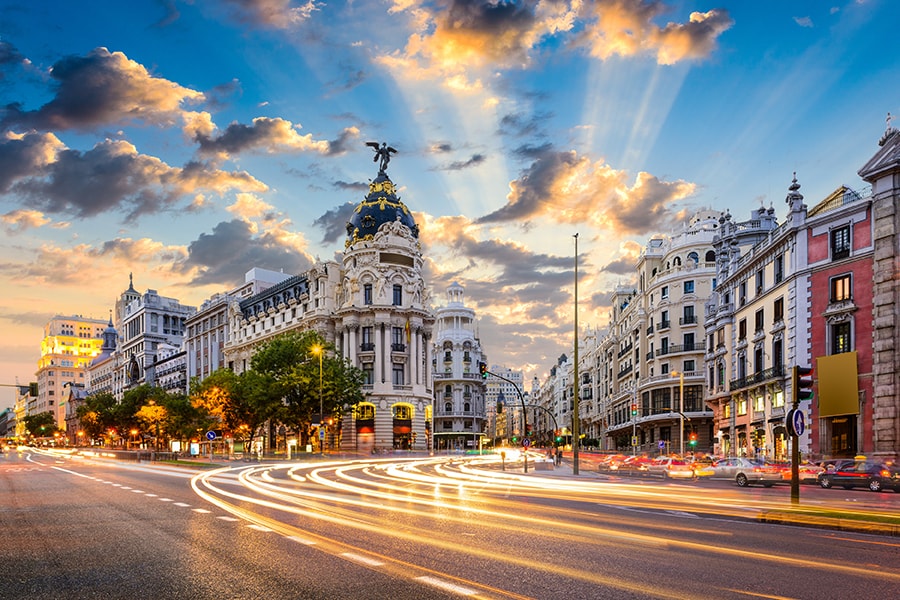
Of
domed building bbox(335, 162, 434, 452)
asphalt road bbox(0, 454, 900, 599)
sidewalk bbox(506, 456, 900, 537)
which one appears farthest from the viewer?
domed building bbox(335, 162, 434, 452)

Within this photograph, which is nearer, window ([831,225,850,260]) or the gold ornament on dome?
window ([831,225,850,260])

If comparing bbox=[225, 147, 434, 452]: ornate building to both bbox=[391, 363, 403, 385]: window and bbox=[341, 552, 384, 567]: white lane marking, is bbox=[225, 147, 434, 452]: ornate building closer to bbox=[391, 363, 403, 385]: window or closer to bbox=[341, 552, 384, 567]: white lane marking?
bbox=[391, 363, 403, 385]: window

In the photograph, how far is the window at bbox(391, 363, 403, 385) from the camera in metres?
95.9

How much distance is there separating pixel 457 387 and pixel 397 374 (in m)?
62.1

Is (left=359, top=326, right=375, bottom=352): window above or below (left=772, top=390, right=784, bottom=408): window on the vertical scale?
above

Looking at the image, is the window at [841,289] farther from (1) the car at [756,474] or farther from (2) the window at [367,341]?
(2) the window at [367,341]

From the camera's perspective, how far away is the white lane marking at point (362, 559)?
11035 millimetres

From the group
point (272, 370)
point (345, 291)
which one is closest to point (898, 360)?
point (272, 370)

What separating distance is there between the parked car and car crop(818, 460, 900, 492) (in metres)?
9.72

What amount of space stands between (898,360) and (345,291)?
68.1m

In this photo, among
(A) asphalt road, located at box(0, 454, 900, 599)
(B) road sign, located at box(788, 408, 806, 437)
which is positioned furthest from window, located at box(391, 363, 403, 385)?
(B) road sign, located at box(788, 408, 806, 437)

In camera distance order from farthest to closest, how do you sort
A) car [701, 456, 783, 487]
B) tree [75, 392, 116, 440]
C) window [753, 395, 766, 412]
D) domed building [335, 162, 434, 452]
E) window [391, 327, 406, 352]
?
tree [75, 392, 116, 440]
window [391, 327, 406, 352]
domed building [335, 162, 434, 452]
window [753, 395, 766, 412]
car [701, 456, 783, 487]

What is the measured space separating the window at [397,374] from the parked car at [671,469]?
5214 centimetres

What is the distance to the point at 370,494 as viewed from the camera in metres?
25.5
